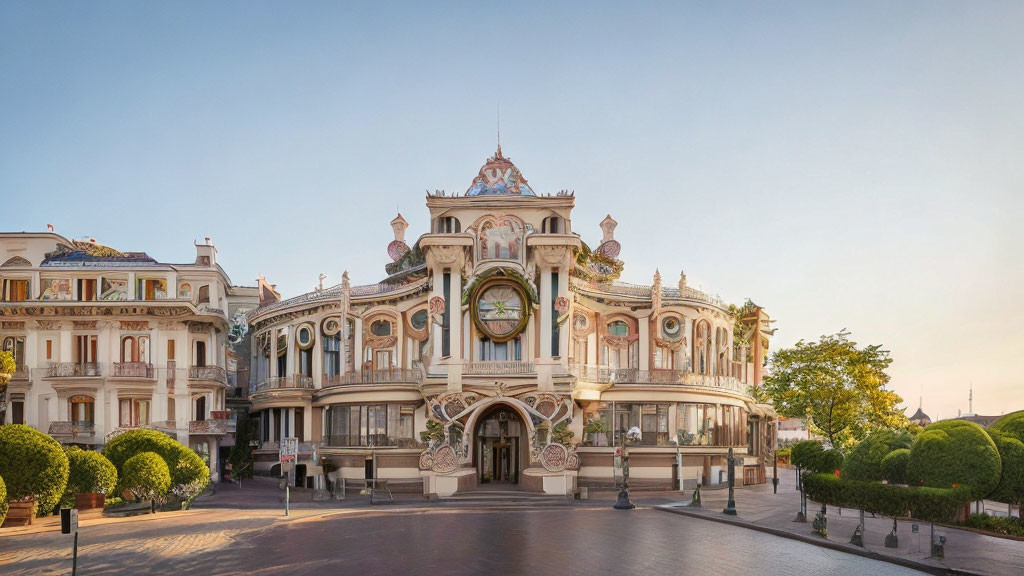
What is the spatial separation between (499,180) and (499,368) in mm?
12153

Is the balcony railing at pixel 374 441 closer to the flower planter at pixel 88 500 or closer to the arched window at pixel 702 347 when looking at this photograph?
the flower planter at pixel 88 500

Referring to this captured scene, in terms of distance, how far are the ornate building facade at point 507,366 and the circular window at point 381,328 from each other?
7 cm

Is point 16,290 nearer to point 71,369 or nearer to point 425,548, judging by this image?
point 71,369

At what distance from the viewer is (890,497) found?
3278 cm

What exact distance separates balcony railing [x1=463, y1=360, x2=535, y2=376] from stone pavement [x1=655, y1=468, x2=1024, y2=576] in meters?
10.8

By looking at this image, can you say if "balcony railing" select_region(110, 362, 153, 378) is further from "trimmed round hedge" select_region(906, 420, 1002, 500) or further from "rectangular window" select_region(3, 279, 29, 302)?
"trimmed round hedge" select_region(906, 420, 1002, 500)

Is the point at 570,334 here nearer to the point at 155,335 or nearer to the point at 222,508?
the point at 222,508

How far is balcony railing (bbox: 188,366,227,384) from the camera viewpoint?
5069 centimetres

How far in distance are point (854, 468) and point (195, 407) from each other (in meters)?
37.4

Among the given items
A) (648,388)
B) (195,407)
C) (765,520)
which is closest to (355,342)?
(195,407)

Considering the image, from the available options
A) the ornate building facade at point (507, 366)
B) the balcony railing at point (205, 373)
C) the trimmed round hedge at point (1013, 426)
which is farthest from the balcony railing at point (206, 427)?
the trimmed round hedge at point (1013, 426)

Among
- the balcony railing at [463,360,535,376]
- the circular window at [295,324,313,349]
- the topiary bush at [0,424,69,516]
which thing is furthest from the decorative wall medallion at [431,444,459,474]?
the topiary bush at [0,424,69,516]

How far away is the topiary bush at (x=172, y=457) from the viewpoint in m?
37.8

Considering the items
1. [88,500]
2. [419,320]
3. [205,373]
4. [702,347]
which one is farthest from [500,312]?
[88,500]
